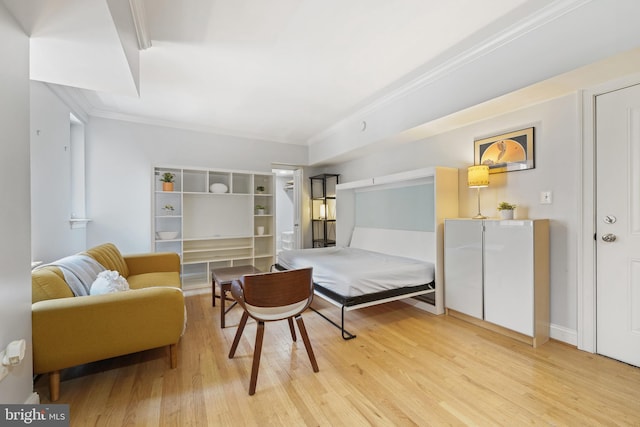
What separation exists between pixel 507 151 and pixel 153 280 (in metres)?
3.85

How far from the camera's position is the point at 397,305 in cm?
332

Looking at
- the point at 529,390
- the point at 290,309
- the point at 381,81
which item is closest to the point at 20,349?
the point at 290,309

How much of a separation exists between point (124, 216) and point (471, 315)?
15.3 ft

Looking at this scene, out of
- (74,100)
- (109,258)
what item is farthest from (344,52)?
(74,100)

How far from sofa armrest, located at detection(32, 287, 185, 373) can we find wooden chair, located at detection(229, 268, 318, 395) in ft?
1.61

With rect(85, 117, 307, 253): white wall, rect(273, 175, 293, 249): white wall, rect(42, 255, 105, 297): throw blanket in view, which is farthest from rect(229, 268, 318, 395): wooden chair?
rect(273, 175, 293, 249): white wall

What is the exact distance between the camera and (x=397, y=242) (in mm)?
3730

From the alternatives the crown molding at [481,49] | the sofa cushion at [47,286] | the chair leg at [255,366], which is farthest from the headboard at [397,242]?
the sofa cushion at [47,286]

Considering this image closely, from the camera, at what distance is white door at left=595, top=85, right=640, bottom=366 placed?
6.30ft

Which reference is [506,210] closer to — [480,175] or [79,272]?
[480,175]

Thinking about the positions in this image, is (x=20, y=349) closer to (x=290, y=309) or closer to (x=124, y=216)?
(x=290, y=309)

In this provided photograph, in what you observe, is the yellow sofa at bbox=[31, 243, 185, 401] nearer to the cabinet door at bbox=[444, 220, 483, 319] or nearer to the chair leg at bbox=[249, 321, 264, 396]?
the chair leg at bbox=[249, 321, 264, 396]

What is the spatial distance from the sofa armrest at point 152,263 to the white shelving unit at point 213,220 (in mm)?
503

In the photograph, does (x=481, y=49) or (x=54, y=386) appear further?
(x=481, y=49)
